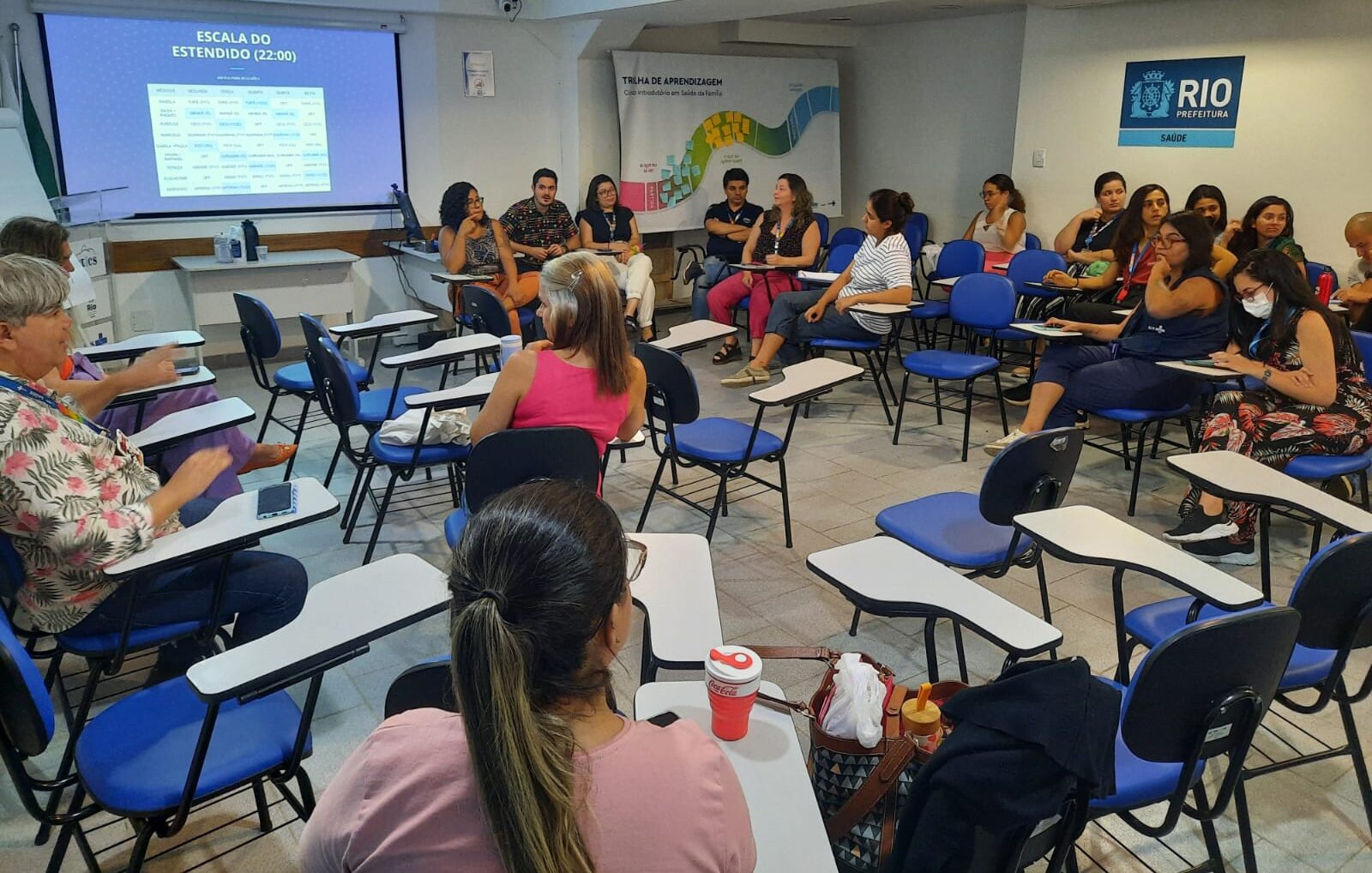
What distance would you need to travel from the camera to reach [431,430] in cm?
343

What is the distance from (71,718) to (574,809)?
78.4 inches

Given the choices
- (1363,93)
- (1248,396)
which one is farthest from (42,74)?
(1363,93)

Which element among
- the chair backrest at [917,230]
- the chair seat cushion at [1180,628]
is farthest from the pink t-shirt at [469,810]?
the chair backrest at [917,230]

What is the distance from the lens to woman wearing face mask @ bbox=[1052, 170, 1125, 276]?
19.9 ft

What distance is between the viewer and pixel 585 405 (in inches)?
105

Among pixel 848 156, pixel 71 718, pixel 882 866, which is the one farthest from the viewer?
pixel 848 156

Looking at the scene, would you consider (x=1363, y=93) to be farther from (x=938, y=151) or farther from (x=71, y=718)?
(x=71, y=718)

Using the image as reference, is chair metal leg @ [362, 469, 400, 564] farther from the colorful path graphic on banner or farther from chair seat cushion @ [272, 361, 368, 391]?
the colorful path graphic on banner

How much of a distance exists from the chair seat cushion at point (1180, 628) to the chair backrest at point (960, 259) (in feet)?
14.7

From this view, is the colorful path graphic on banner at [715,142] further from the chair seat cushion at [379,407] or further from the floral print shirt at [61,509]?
the floral print shirt at [61,509]

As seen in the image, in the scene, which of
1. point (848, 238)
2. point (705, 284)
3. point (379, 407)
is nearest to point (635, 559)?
point (379, 407)

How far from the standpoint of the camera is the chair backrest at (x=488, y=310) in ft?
15.7

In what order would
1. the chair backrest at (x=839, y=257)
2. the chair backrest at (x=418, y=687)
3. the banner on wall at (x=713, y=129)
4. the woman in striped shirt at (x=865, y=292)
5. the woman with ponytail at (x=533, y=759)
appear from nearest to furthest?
1. the woman with ponytail at (x=533, y=759)
2. the chair backrest at (x=418, y=687)
3. the woman in striped shirt at (x=865, y=292)
4. the chair backrest at (x=839, y=257)
5. the banner on wall at (x=713, y=129)

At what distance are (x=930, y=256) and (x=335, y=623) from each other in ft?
21.4
